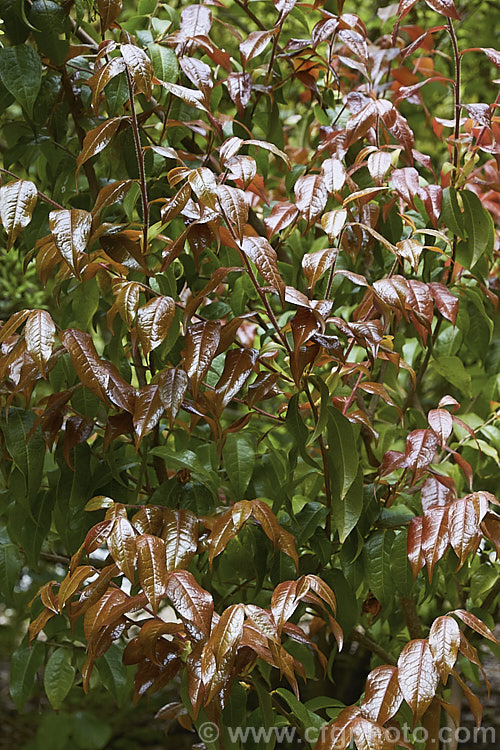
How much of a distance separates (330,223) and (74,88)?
53cm

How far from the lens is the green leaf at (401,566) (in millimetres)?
1082

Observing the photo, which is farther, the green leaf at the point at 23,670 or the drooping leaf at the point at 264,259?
the green leaf at the point at 23,670

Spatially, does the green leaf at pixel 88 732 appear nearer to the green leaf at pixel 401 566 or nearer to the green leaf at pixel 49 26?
the green leaf at pixel 401 566

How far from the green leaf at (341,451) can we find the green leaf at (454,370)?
34 centimetres

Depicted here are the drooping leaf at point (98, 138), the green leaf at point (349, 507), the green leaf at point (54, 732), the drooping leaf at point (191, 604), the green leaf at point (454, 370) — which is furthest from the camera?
the green leaf at point (54, 732)

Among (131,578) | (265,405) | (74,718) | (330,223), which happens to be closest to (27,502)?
(131,578)

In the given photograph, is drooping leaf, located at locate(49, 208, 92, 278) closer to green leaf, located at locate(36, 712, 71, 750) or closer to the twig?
the twig

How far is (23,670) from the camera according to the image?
1228 mm

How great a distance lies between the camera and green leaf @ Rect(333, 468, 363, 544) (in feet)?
3.36

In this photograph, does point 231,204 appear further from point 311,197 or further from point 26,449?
point 26,449

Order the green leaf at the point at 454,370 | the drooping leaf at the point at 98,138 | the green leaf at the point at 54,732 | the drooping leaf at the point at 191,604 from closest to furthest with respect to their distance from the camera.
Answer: the drooping leaf at the point at 191,604 → the drooping leaf at the point at 98,138 → the green leaf at the point at 454,370 → the green leaf at the point at 54,732

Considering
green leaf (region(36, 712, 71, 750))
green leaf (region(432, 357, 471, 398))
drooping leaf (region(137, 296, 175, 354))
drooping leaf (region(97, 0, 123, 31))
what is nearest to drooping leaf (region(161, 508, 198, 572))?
drooping leaf (region(137, 296, 175, 354))

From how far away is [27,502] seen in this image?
1.14 metres

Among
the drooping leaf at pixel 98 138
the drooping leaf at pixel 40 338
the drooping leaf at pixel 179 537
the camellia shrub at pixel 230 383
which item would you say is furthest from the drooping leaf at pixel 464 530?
the drooping leaf at pixel 98 138
